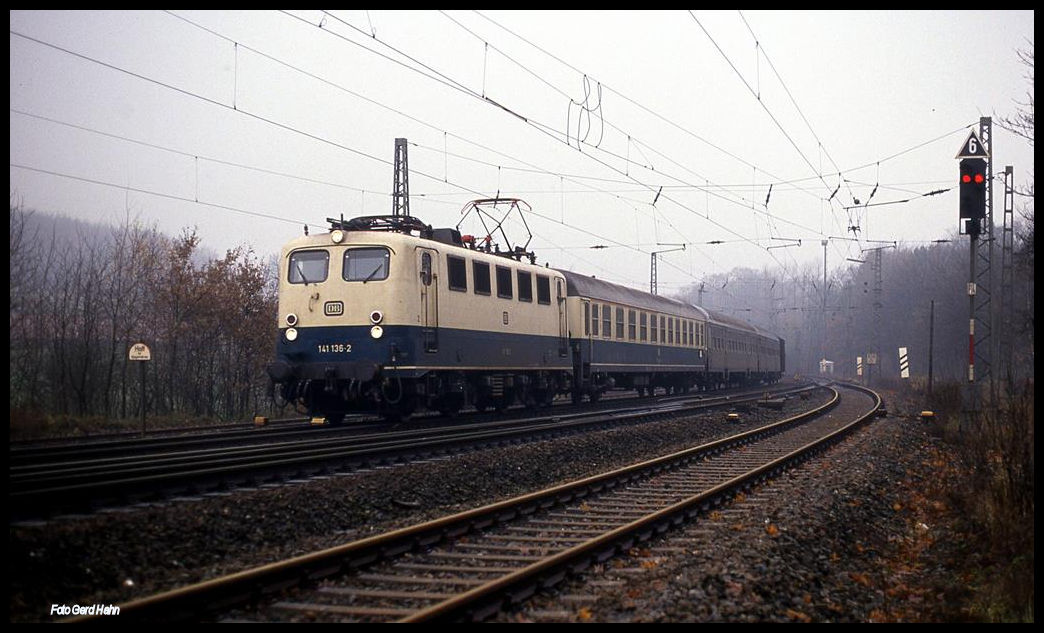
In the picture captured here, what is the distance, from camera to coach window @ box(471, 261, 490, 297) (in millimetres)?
17922

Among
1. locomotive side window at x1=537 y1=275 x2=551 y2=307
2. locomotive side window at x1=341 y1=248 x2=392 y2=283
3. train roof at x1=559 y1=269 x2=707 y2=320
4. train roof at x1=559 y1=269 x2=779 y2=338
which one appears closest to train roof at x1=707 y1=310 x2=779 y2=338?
train roof at x1=559 y1=269 x2=779 y2=338

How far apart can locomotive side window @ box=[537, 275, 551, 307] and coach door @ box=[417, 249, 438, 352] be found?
5.04 m

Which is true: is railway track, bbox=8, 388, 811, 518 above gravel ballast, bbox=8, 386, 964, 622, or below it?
above

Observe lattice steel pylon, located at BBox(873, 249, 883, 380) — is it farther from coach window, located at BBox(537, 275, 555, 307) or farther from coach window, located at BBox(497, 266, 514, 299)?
coach window, located at BBox(497, 266, 514, 299)

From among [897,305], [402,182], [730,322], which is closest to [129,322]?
[402,182]

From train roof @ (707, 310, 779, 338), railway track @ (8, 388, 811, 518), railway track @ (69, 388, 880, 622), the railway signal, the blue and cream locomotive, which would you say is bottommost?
railway track @ (69, 388, 880, 622)

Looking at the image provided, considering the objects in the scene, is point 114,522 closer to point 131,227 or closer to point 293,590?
point 293,590

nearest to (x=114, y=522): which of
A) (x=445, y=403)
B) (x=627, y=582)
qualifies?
(x=627, y=582)

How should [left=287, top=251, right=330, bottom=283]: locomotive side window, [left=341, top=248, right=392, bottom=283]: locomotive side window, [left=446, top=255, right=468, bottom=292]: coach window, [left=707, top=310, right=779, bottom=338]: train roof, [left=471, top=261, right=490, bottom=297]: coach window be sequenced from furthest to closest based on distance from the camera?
[left=707, top=310, right=779, bottom=338]: train roof, [left=471, top=261, right=490, bottom=297]: coach window, [left=446, top=255, right=468, bottom=292]: coach window, [left=287, top=251, right=330, bottom=283]: locomotive side window, [left=341, top=248, right=392, bottom=283]: locomotive side window

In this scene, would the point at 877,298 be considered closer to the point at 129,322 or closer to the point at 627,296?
the point at 627,296

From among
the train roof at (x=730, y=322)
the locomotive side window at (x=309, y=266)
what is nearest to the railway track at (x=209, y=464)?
the locomotive side window at (x=309, y=266)

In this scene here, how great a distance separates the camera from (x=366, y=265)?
51.2ft

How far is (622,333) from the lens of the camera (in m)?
26.6

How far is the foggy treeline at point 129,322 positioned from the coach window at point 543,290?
9.26 metres
